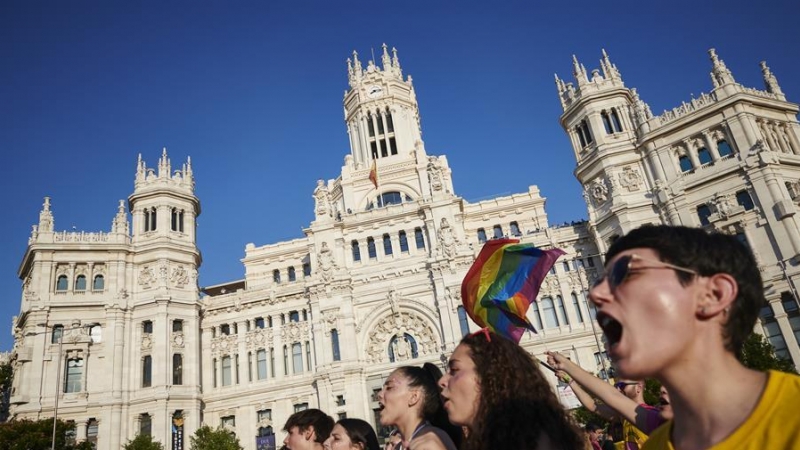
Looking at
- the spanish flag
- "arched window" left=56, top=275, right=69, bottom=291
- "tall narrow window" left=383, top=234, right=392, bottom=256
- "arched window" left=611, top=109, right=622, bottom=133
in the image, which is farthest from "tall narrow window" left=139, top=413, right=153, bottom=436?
"arched window" left=611, top=109, right=622, bottom=133

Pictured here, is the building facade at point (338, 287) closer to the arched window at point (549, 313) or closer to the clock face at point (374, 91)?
→ the arched window at point (549, 313)

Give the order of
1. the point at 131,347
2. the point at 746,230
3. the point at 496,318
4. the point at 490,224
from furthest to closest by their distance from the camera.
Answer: the point at 490,224 < the point at 131,347 < the point at 746,230 < the point at 496,318

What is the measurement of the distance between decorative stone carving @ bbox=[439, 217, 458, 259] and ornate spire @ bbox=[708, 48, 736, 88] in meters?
20.7

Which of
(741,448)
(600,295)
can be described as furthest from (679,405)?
(600,295)

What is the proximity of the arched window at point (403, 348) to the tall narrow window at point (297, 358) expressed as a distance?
23.4 ft

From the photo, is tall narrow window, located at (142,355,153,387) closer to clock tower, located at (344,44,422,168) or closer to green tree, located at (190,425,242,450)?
green tree, located at (190,425,242,450)

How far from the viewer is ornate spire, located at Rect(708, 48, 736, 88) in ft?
115

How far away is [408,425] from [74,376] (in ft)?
129

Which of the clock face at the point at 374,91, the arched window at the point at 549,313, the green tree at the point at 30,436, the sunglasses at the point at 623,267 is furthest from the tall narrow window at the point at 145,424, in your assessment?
the sunglasses at the point at 623,267

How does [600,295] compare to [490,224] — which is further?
[490,224]

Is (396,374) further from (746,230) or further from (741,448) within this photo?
(746,230)

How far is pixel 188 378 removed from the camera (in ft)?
124

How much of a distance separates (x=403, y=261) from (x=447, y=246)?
375 centimetres

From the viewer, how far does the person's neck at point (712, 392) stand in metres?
1.74
